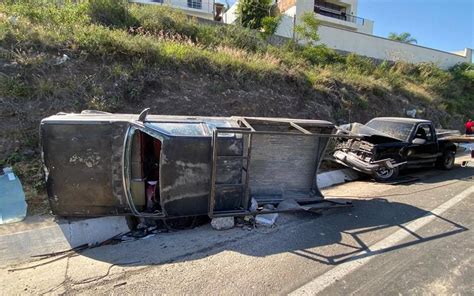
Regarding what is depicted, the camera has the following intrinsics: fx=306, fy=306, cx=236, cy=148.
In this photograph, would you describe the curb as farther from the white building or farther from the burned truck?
the white building

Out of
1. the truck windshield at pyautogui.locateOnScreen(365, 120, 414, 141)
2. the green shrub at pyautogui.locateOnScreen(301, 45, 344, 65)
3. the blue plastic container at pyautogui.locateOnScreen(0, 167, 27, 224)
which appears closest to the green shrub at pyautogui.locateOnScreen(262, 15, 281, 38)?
the green shrub at pyautogui.locateOnScreen(301, 45, 344, 65)

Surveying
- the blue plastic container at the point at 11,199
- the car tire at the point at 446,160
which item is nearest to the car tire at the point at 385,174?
Answer: the car tire at the point at 446,160

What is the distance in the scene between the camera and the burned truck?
4270 millimetres

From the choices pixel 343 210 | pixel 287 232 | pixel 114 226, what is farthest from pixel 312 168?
pixel 114 226

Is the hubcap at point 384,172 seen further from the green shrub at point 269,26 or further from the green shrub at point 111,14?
the green shrub at point 269,26

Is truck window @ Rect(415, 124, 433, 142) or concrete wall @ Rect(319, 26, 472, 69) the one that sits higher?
concrete wall @ Rect(319, 26, 472, 69)

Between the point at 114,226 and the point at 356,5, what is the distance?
39.7 metres

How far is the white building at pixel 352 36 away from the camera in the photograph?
22.5 metres

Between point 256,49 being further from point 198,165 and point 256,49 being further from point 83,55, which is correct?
point 198,165

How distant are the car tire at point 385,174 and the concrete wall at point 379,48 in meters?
16.3

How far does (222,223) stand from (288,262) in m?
1.26

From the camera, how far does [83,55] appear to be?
8.63 m

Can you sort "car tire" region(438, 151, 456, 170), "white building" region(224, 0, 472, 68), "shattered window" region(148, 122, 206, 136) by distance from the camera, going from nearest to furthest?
1. "shattered window" region(148, 122, 206, 136)
2. "car tire" region(438, 151, 456, 170)
3. "white building" region(224, 0, 472, 68)

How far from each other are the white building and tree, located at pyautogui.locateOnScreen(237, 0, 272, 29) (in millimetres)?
1445
